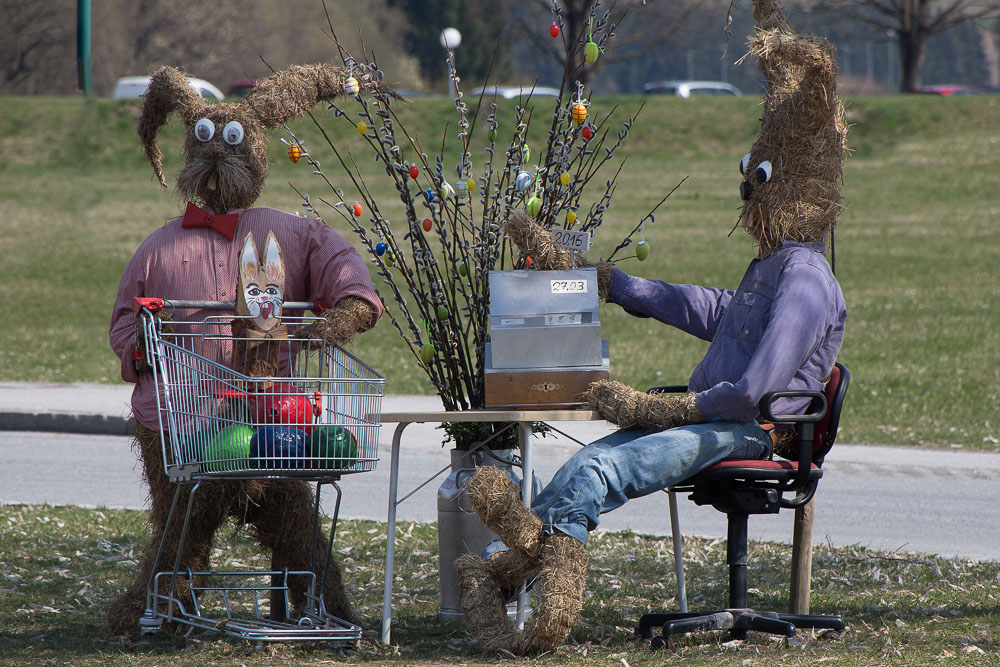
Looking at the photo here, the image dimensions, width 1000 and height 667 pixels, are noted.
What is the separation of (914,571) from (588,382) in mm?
2327

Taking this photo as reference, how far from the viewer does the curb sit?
1010 centimetres

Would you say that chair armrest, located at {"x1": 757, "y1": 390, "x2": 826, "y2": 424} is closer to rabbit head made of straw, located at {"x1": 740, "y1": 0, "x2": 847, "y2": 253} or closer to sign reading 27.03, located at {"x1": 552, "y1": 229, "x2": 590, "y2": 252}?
rabbit head made of straw, located at {"x1": 740, "y1": 0, "x2": 847, "y2": 253}

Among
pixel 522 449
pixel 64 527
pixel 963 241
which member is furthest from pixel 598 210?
pixel 963 241

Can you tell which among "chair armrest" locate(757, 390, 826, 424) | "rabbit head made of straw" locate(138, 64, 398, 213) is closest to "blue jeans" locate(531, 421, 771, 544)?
"chair armrest" locate(757, 390, 826, 424)

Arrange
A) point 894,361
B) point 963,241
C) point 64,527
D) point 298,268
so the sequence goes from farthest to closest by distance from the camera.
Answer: point 963,241 → point 894,361 → point 64,527 → point 298,268

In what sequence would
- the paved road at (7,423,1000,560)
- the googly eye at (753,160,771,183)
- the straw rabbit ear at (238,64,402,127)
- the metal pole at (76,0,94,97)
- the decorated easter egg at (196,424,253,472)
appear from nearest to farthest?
the decorated easter egg at (196,424,253,472)
the googly eye at (753,160,771,183)
the straw rabbit ear at (238,64,402,127)
the metal pole at (76,0,94,97)
the paved road at (7,423,1000,560)

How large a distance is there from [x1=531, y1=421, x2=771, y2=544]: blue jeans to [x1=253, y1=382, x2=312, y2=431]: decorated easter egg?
0.81 m

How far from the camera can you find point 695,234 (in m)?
20.0

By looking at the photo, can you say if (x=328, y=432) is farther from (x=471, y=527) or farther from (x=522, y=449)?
(x=471, y=527)

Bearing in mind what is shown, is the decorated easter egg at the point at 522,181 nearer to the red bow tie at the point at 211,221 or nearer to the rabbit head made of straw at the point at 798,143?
the rabbit head made of straw at the point at 798,143

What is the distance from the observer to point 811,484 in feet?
13.2

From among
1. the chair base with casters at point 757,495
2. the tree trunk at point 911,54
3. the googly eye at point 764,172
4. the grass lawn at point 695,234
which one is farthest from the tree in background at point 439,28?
the chair base with casters at point 757,495

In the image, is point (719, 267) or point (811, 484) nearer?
point (811, 484)

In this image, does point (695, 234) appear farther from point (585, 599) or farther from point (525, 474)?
point (525, 474)
